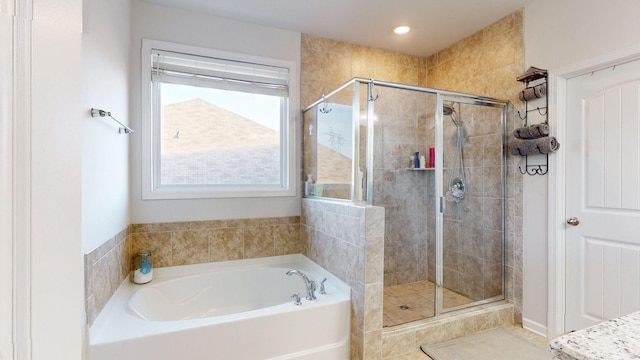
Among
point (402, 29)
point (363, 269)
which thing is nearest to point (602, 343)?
point (363, 269)

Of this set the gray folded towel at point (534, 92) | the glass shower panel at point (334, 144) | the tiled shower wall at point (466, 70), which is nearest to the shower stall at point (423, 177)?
the glass shower panel at point (334, 144)

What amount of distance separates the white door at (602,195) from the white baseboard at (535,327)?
156 mm

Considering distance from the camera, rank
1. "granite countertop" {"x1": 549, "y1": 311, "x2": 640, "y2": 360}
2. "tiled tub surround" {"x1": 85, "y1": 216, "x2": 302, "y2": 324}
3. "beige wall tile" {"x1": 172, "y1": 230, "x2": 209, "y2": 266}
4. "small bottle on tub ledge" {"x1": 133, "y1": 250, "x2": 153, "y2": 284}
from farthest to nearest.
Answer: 1. "beige wall tile" {"x1": 172, "y1": 230, "x2": 209, "y2": 266}
2. "small bottle on tub ledge" {"x1": 133, "y1": 250, "x2": 153, "y2": 284}
3. "tiled tub surround" {"x1": 85, "y1": 216, "x2": 302, "y2": 324}
4. "granite countertop" {"x1": 549, "y1": 311, "x2": 640, "y2": 360}

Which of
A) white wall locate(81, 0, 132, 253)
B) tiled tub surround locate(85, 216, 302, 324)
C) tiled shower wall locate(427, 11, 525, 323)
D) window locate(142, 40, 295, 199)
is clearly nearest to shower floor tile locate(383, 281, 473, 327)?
tiled shower wall locate(427, 11, 525, 323)

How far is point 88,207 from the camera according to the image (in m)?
1.54

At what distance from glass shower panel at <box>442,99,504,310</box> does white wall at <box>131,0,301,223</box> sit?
4.59 feet

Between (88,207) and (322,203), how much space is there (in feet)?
5.04

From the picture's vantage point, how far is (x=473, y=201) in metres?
2.78

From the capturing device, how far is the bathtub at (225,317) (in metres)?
1.64

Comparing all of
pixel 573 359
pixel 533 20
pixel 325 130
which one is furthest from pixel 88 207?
pixel 533 20

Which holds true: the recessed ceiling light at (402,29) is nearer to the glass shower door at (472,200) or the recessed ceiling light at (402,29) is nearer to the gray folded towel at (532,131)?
the glass shower door at (472,200)

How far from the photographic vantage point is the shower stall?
2.37m

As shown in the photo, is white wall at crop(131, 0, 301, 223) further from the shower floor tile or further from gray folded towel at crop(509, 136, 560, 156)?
gray folded towel at crop(509, 136, 560, 156)

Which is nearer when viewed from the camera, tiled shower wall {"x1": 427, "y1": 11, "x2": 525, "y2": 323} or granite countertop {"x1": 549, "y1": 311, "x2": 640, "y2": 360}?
granite countertop {"x1": 549, "y1": 311, "x2": 640, "y2": 360}
